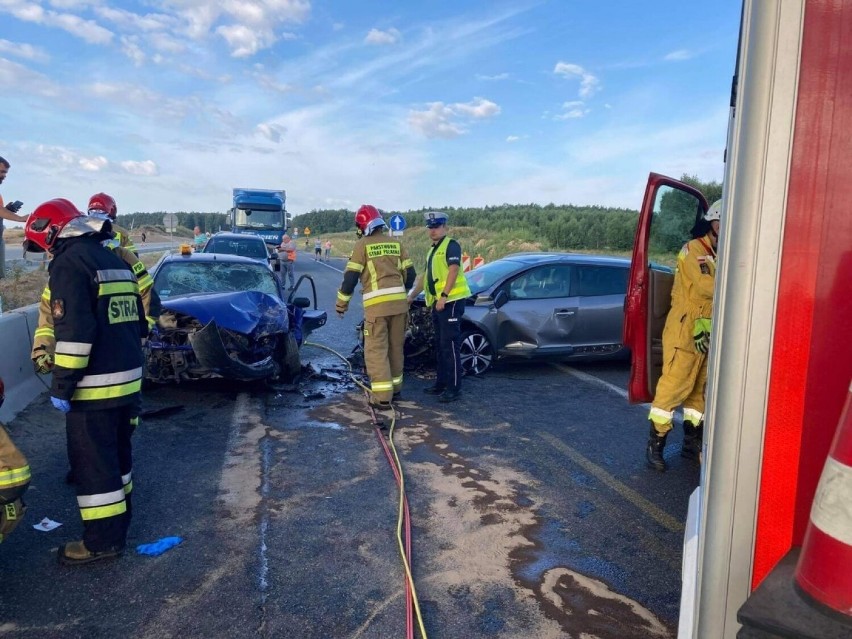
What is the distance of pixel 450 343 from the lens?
22.8ft

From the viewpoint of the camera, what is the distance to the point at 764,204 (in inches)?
62.4

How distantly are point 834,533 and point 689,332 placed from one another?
3.53 metres

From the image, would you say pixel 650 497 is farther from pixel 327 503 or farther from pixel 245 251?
pixel 245 251

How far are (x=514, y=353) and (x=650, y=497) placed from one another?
12.1 feet

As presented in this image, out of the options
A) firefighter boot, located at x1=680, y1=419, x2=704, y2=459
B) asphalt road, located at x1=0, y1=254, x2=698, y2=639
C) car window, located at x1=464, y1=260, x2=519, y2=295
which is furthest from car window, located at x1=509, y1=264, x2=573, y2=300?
firefighter boot, located at x1=680, y1=419, x2=704, y2=459

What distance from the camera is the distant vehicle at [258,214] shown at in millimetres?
26406

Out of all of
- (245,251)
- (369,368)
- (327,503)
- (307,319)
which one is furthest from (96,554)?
(245,251)

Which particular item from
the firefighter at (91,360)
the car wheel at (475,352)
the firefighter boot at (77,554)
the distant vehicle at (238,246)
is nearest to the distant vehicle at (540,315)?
the car wheel at (475,352)

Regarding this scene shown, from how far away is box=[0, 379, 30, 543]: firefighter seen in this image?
3015mm

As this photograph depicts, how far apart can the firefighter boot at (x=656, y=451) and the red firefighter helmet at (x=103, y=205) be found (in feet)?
15.9

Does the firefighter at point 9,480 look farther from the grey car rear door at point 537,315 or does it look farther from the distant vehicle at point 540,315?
the grey car rear door at point 537,315

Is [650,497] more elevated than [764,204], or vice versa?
[764,204]

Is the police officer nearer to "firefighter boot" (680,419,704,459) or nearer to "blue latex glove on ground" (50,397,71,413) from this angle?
"firefighter boot" (680,419,704,459)

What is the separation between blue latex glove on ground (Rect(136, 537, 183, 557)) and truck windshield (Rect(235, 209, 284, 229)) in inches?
935
